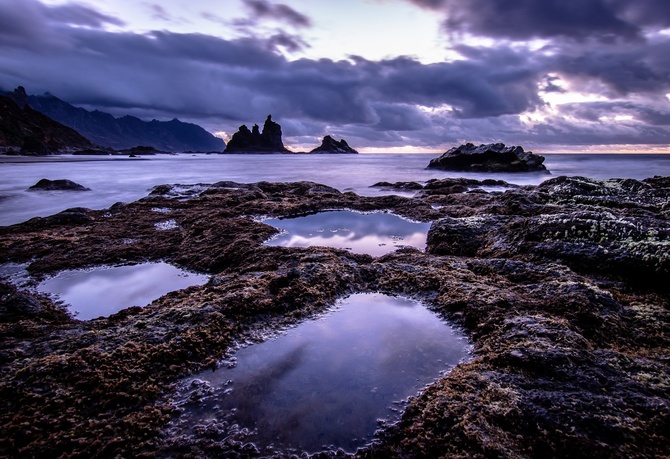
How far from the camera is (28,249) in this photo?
Result: 8359mm

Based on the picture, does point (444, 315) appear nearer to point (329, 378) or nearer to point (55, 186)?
point (329, 378)

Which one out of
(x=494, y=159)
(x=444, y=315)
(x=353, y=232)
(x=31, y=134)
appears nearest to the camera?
(x=444, y=315)

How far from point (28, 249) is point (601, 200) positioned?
1645 cm

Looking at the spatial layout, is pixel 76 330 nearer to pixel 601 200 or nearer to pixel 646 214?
pixel 646 214

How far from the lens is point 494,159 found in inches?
1955

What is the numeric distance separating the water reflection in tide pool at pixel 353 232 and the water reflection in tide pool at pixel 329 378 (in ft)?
13.0

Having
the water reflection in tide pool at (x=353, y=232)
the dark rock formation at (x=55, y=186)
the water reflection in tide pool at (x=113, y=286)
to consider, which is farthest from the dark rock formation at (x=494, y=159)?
the water reflection in tide pool at (x=113, y=286)

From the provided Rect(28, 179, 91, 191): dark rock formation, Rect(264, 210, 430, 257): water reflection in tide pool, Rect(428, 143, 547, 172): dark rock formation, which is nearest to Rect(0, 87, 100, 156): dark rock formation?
Rect(28, 179, 91, 191): dark rock formation

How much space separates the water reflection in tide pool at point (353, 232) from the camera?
9.27 meters

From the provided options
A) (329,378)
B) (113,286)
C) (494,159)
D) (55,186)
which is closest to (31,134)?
(55,186)

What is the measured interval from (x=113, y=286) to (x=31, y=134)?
152 metres

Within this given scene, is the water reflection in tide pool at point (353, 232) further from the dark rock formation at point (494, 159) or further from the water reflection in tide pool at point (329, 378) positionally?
the dark rock formation at point (494, 159)

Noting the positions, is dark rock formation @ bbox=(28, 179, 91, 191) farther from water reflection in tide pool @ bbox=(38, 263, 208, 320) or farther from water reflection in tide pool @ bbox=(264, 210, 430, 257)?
water reflection in tide pool @ bbox=(38, 263, 208, 320)

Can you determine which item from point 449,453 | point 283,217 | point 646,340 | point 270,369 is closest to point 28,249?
point 283,217
